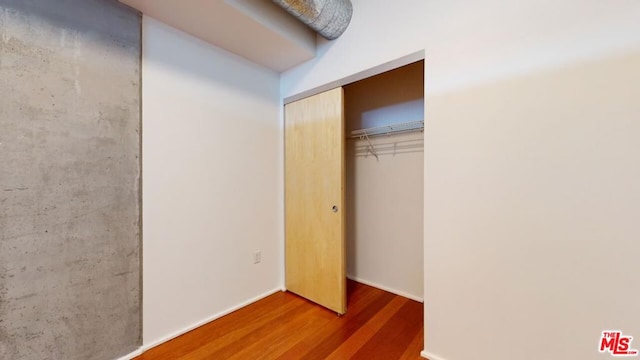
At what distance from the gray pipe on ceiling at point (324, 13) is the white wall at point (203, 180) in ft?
2.48

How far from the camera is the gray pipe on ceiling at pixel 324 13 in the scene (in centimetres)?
166

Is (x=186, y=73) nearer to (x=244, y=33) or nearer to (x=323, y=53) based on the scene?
(x=244, y=33)

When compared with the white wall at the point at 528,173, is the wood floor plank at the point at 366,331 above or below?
below

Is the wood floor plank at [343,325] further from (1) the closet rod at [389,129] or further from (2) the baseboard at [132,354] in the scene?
(1) the closet rod at [389,129]

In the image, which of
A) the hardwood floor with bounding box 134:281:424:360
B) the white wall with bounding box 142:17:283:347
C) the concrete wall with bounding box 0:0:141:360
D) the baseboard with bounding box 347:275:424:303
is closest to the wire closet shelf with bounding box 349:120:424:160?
the white wall with bounding box 142:17:283:347

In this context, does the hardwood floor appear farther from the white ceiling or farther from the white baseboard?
the white ceiling

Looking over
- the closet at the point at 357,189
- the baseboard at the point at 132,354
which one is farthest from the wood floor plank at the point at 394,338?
the baseboard at the point at 132,354

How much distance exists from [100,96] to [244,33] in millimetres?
1038

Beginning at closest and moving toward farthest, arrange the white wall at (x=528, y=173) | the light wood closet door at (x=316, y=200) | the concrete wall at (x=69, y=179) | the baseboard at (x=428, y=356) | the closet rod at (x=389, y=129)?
the white wall at (x=528, y=173), the concrete wall at (x=69, y=179), the baseboard at (x=428, y=356), the light wood closet door at (x=316, y=200), the closet rod at (x=389, y=129)

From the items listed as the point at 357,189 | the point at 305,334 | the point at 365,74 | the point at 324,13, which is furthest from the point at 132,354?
the point at 324,13

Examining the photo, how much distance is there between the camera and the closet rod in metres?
2.30

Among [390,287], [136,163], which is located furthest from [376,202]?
[136,163]

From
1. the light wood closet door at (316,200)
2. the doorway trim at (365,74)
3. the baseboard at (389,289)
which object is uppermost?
the doorway trim at (365,74)

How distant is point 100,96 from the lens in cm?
148
